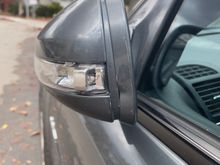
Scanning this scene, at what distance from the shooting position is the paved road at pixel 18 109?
4227 mm

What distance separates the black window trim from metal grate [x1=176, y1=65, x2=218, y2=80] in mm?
232

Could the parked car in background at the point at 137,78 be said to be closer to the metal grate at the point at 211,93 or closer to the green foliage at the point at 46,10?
the metal grate at the point at 211,93

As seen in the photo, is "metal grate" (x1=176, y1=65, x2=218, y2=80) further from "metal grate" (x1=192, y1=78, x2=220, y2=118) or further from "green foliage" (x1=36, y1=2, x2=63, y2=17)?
"green foliage" (x1=36, y1=2, x2=63, y2=17)

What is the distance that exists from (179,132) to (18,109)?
436 centimetres

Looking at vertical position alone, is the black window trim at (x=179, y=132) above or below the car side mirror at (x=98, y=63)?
below

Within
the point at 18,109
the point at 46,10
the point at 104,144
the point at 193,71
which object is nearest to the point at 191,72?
the point at 193,71

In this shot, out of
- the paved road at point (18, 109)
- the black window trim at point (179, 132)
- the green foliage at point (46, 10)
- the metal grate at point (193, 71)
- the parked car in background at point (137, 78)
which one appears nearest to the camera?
the black window trim at point (179, 132)

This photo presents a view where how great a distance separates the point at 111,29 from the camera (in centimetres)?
133

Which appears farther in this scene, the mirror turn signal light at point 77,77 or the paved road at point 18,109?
the paved road at point 18,109

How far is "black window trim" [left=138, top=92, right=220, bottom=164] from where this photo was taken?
1.21 meters

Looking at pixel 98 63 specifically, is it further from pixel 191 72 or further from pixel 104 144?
pixel 191 72

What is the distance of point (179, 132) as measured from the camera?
132 cm

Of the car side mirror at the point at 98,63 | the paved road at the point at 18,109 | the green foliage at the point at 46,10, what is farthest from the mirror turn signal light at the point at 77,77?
the green foliage at the point at 46,10

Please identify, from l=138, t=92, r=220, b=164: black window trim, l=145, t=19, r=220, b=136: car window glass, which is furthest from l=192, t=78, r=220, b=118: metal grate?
l=138, t=92, r=220, b=164: black window trim
